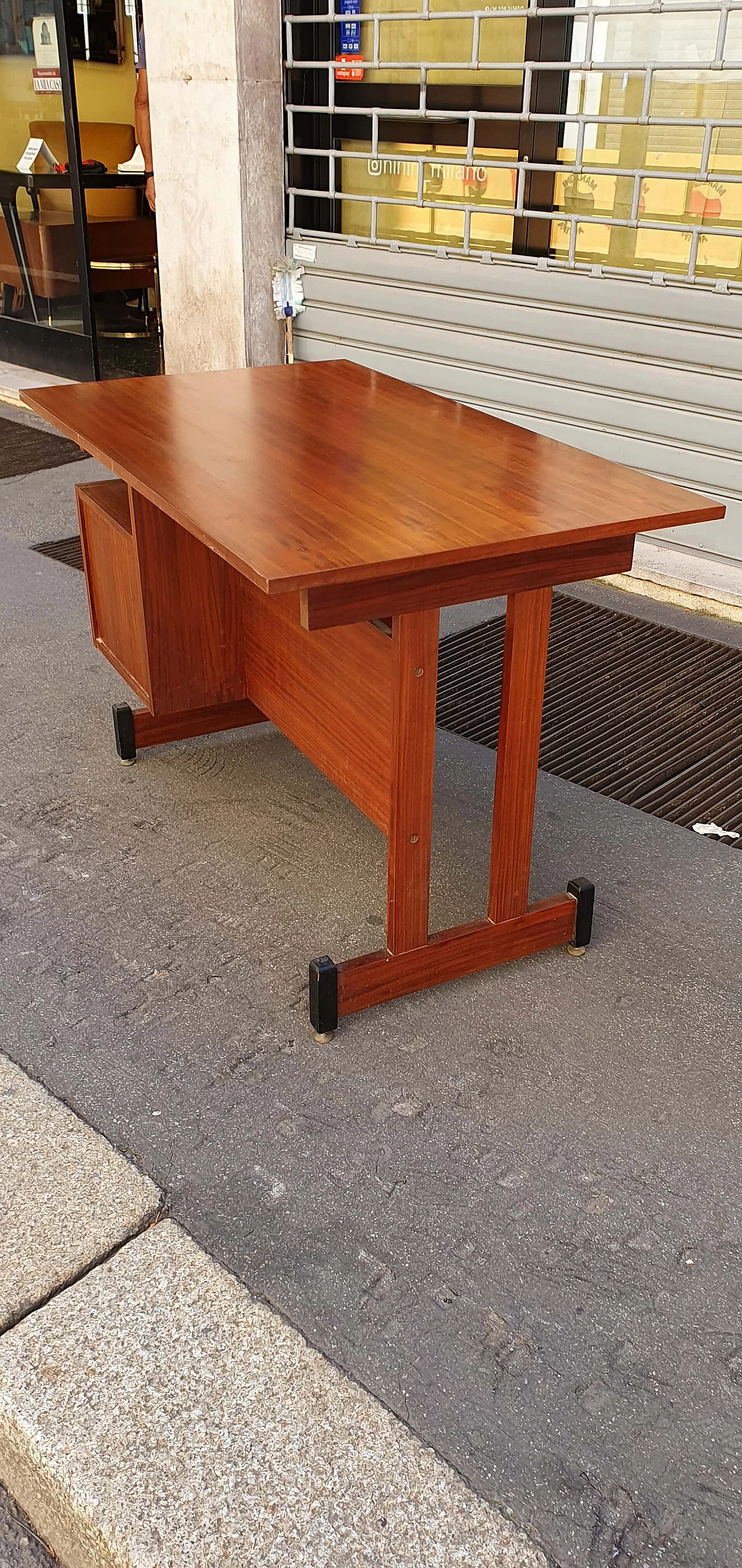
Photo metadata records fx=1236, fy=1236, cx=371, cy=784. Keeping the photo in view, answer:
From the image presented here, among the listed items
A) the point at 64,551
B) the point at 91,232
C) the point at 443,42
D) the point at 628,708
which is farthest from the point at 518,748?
the point at 91,232

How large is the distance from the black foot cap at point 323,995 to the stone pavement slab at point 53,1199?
44cm

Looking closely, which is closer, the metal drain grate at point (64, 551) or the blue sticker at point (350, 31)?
the metal drain grate at point (64, 551)

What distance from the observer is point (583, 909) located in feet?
7.98

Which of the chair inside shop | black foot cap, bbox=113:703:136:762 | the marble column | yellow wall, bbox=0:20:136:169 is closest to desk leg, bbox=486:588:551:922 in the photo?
black foot cap, bbox=113:703:136:762

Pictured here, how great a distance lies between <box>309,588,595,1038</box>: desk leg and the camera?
83.6 inches

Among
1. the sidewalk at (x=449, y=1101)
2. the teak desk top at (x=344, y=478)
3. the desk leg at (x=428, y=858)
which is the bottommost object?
the sidewalk at (x=449, y=1101)

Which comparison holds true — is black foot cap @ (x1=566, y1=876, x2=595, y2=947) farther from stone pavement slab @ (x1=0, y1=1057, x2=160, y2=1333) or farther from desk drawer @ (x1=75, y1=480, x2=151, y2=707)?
desk drawer @ (x1=75, y1=480, x2=151, y2=707)

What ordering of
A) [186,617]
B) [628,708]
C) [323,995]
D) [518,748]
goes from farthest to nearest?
1. [628,708]
2. [186,617]
3. [518,748]
4. [323,995]

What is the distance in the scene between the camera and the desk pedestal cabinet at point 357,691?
84.6 inches

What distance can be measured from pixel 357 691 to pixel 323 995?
1.95ft

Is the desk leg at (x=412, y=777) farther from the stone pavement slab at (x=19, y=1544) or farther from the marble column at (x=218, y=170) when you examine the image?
the marble column at (x=218, y=170)

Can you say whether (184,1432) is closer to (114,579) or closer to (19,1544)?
(19,1544)

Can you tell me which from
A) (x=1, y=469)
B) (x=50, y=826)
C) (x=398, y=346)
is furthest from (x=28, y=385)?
(x=50, y=826)

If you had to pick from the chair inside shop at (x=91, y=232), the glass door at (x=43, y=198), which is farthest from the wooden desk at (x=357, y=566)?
the chair inside shop at (x=91, y=232)
